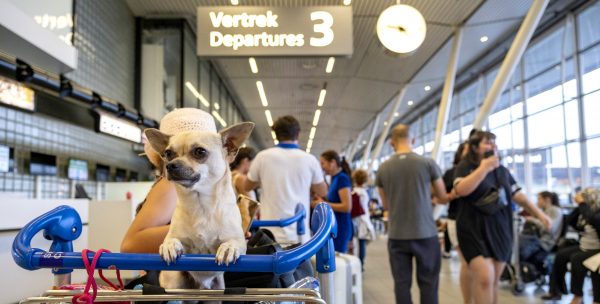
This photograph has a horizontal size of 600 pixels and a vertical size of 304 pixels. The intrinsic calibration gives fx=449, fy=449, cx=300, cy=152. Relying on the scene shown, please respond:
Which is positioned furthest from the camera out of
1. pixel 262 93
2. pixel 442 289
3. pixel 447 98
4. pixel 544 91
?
pixel 262 93

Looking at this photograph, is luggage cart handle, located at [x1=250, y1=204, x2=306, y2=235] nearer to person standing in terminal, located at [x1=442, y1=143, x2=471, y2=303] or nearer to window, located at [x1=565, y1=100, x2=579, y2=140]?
person standing in terminal, located at [x1=442, y1=143, x2=471, y2=303]

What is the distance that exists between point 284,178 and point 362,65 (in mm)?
9817

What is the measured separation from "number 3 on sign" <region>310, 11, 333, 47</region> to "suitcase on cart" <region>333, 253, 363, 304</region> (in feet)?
8.32

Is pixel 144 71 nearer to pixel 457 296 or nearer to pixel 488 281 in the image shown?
pixel 457 296

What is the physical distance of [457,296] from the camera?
17.8ft

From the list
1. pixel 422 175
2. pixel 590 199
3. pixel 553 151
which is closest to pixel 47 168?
pixel 422 175

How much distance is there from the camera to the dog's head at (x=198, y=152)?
1.21 metres

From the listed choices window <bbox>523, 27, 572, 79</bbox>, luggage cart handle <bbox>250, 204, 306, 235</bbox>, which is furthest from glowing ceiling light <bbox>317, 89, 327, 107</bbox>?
luggage cart handle <bbox>250, 204, 306, 235</bbox>

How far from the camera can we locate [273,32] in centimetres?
473

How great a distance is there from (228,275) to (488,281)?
240cm

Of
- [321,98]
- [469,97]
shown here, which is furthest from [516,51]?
[321,98]

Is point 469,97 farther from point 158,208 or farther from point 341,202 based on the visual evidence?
point 158,208

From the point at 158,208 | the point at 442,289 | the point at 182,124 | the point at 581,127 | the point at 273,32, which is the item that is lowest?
the point at 442,289

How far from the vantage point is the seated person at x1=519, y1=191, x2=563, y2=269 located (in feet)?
19.7
